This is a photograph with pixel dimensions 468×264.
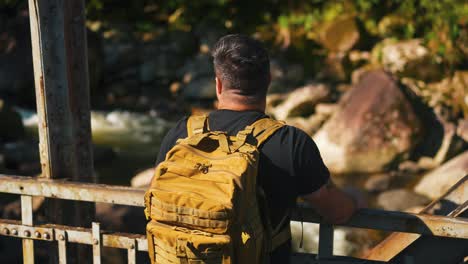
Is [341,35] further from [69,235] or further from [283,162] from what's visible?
[283,162]

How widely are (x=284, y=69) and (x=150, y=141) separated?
5.52m

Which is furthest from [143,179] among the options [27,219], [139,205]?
[139,205]

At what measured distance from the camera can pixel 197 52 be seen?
20156 millimetres

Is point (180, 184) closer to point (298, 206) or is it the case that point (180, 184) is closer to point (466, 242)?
point (298, 206)

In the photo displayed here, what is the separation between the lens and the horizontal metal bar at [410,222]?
3.03 meters

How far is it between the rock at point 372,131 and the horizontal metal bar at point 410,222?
28.9 ft

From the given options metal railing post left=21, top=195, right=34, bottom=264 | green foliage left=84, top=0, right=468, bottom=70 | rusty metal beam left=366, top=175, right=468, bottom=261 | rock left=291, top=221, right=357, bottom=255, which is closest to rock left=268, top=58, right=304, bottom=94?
green foliage left=84, top=0, right=468, bottom=70

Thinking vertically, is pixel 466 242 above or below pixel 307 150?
below

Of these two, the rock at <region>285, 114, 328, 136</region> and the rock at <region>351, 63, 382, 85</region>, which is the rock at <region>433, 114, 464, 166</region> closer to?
the rock at <region>285, 114, 328, 136</region>

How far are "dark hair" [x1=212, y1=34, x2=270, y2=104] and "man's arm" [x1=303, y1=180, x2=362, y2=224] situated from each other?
0.51 m

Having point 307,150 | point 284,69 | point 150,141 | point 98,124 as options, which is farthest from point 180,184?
point 284,69

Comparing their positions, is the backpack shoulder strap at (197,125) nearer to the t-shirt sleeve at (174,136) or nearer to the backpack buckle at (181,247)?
the t-shirt sleeve at (174,136)

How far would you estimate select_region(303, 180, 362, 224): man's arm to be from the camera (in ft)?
9.53

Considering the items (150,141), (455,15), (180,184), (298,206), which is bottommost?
(150,141)
